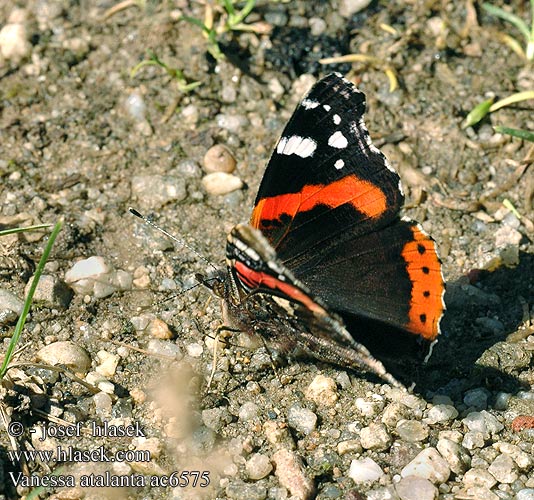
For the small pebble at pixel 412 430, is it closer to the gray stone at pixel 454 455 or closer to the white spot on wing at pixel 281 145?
the gray stone at pixel 454 455

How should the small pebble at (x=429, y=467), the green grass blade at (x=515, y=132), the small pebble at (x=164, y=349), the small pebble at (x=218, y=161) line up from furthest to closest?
the small pebble at (x=218, y=161) < the green grass blade at (x=515, y=132) < the small pebble at (x=164, y=349) < the small pebble at (x=429, y=467)

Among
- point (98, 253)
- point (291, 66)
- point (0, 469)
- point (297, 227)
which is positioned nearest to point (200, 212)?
point (98, 253)

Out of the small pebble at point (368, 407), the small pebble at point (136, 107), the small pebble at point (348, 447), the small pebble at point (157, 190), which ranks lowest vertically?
the small pebble at point (368, 407)

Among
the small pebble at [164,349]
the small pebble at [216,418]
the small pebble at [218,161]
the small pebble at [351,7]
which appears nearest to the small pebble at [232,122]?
the small pebble at [218,161]

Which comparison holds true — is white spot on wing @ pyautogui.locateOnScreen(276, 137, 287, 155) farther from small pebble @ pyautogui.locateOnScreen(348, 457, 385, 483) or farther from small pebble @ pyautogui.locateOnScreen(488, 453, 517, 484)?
small pebble @ pyautogui.locateOnScreen(488, 453, 517, 484)

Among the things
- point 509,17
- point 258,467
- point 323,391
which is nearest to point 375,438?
point 323,391

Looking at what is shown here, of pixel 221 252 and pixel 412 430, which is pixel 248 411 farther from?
pixel 221 252

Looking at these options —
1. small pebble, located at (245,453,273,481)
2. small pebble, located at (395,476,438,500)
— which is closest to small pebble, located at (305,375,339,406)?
small pebble, located at (245,453,273,481)

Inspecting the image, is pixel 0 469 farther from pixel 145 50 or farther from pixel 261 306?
pixel 145 50
